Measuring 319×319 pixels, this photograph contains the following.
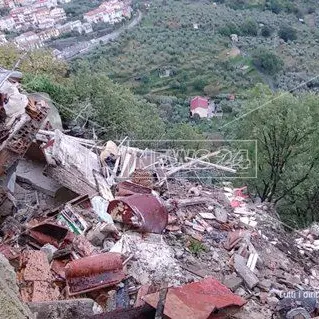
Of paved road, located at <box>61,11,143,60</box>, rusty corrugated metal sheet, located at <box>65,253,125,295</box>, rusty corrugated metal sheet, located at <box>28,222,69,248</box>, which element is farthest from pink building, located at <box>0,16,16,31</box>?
rusty corrugated metal sheet, located at <box>65,253,125,295</box>

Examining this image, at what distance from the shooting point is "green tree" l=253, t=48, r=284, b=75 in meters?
49.4

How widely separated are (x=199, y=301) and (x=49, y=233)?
3.35 metres

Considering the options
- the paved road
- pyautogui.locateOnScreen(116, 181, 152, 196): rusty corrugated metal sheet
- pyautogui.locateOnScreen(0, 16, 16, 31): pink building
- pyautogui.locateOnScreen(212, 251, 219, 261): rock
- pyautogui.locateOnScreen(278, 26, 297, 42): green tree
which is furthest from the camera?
pyautogui.locateOnScreen(0, 16, 16, 31): pink building

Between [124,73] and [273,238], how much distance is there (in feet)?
127

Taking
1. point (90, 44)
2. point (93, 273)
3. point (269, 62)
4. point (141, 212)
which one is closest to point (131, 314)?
point (93, 273)

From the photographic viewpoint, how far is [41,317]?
459 centimetres

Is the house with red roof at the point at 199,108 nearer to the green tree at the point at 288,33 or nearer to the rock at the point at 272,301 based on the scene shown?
the green tree at the point at 288,33

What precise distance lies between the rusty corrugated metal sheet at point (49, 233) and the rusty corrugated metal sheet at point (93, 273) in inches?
44.6

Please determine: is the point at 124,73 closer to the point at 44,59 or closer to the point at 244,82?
the point at 244,82

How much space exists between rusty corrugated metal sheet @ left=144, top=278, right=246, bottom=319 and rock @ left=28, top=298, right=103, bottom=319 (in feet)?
2.95

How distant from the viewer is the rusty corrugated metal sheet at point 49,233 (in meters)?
8.40

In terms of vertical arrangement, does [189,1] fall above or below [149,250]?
below

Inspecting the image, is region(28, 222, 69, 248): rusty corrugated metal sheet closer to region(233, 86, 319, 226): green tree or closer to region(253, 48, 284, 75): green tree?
region(233, 86, 319, 226): green tree

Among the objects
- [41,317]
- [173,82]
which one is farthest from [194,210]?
[173,82]
